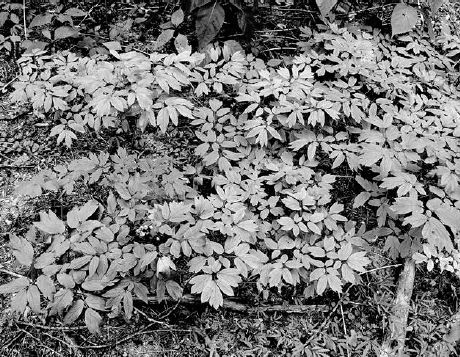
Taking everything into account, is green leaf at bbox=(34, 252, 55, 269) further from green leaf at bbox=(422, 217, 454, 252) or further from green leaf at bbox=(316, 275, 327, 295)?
green leaf at bbox=(422, 217, 454, 252)

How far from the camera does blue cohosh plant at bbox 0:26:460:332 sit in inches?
78.3

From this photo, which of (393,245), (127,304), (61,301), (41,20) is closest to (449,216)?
(393,245)

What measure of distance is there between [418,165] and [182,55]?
1.77 m

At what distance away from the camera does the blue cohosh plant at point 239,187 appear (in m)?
1.99

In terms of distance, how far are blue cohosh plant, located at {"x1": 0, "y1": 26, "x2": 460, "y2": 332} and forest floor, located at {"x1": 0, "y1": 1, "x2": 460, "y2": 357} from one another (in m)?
0.17

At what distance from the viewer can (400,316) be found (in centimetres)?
265

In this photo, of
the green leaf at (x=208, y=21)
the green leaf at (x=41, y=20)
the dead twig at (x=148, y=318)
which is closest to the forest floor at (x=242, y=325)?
the dead twig at (x=148, y=318)

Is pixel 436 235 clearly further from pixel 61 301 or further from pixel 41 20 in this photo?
pixel 41 20

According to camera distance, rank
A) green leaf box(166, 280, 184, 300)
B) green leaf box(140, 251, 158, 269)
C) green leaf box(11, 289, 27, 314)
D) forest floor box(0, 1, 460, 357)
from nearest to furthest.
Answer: green leaf box(11, 289, 27, 314), green leaf box(140, 251, 158, 269), green leaf box(166, 280, 184, 300), forest floor box(0, 1, 460, 357)

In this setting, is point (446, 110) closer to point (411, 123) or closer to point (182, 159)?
point (411, 123)

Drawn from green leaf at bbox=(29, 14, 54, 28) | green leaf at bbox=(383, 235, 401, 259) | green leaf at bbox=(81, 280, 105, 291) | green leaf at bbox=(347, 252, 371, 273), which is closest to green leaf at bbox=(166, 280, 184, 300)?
green leaf at bbox=(81, 280, 105, 291)

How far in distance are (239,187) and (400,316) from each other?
139cm

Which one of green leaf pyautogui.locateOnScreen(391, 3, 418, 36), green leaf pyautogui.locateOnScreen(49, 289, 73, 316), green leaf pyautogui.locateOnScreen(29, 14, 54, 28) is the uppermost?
green leaf pyautogui.locateOnScreen(391, 3, 418, 36)

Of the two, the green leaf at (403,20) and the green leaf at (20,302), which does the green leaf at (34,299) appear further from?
the green leaf at (403,20)
